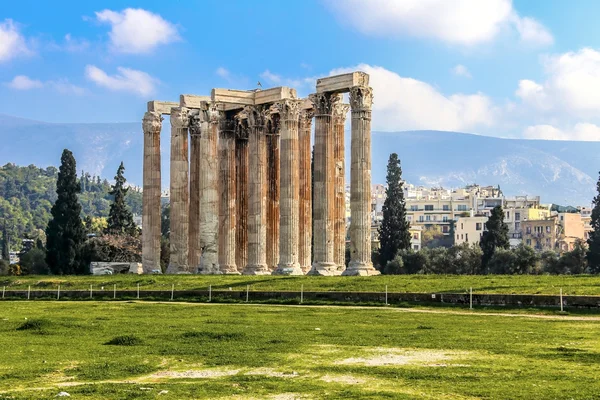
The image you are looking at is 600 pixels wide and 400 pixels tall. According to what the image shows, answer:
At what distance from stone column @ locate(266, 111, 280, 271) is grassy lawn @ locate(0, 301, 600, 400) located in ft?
122

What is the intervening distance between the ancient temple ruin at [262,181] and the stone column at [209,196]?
0.08 m

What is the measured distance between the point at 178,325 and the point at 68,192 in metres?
79.8

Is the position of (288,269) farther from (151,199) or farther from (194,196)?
(151,199)

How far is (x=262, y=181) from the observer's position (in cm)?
7831

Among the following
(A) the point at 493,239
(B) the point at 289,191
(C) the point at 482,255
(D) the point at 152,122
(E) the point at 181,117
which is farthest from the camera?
(C) the point at 482,255

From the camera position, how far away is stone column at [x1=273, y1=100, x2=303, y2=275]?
74.4 m

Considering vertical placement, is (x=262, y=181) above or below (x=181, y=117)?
below

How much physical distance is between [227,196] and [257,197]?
531 centimetres

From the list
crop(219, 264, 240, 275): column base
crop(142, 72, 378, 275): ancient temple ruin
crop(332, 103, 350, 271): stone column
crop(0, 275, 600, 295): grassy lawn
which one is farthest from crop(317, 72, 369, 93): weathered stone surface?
crop(219, 264, 240, 275): column base

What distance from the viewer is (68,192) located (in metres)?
116

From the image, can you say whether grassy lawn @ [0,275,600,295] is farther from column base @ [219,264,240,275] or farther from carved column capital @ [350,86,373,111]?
carved column capital @ [350,86,373,111]

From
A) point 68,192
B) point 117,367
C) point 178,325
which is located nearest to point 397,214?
point 68,192

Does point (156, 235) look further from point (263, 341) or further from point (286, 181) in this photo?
point (263, 341)

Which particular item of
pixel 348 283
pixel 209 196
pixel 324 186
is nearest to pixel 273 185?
pixel 209 196
